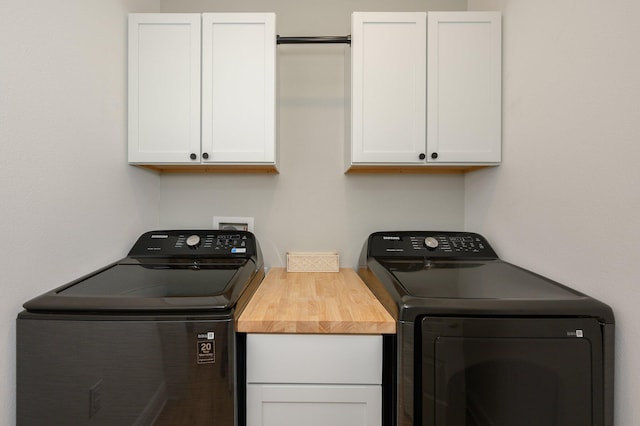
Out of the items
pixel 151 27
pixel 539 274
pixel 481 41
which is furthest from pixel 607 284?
pixel 151 27

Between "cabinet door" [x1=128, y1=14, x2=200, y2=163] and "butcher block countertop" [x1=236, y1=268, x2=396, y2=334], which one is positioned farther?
"cabinet door" [x1=128, y1=14, x2=200, y2=163]

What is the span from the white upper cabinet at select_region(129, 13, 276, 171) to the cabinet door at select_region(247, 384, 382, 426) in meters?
0.95

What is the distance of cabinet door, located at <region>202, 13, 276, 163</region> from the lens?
1390mm

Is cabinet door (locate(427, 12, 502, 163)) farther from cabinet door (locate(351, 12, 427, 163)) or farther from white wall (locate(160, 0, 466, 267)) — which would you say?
white wall (locate(160, 0, 466, 267))

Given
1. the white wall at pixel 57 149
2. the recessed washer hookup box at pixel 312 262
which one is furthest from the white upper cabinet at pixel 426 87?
the white wall at pixel 57 149

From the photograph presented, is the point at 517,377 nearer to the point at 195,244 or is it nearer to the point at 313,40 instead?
the point at 195,244

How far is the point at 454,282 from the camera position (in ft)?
3.49

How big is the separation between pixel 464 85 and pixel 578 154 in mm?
605

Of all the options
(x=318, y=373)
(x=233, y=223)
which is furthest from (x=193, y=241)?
(x=318, y=373)

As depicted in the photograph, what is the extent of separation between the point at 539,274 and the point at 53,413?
165 cm

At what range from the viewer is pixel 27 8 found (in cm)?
90

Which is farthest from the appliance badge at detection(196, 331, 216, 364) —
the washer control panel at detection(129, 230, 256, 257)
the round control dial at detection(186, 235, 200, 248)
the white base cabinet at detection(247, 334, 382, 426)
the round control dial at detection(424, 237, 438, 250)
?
the round control dial at detection(424, 237, 438, 250)

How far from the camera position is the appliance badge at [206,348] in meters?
0.84

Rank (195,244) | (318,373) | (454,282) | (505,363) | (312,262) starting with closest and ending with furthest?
(505,363)
(318,373)
(454,282)
(195,244)
(312,262)
